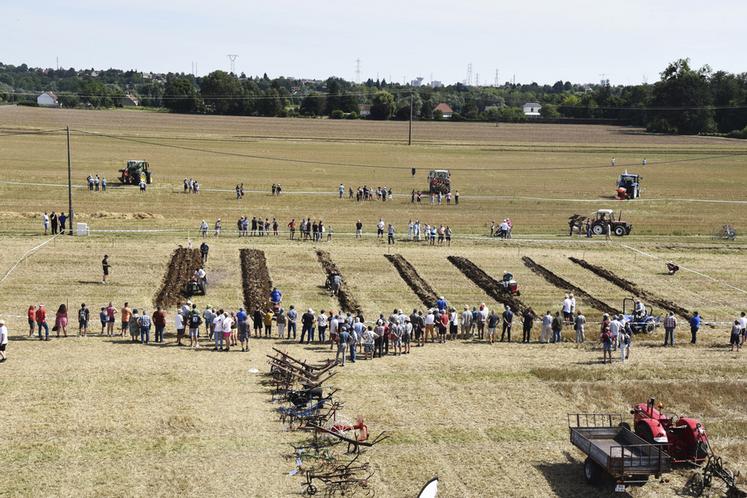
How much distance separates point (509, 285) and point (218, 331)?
1489cm

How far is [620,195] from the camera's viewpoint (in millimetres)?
66812

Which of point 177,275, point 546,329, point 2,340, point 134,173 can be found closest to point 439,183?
point 134,173

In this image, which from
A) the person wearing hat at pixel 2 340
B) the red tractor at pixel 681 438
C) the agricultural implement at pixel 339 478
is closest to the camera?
the agricultural implement at pixel 339 478

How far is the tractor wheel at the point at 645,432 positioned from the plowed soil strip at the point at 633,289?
56.0ft

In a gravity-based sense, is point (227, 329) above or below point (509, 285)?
above

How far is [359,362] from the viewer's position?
84.8 ft

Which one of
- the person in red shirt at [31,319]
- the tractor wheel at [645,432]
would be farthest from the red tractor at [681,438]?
the person in red shirt at [31,319]

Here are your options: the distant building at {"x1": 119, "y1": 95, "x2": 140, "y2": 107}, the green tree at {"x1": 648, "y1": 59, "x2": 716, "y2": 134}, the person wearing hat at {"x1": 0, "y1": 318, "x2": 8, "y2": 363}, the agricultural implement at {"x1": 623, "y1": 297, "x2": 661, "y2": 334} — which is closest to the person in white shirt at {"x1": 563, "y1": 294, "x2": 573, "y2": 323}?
the agricultural implement at {"x1": 623, "y1": 297, "x2": 661, "y2": 334}

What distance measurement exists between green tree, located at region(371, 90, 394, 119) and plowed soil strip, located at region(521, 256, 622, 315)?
364 feet

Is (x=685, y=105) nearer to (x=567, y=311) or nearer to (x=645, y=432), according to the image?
(x=567, y=311)

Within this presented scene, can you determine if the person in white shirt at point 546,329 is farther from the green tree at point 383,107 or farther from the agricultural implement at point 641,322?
the green tree at point 383,107

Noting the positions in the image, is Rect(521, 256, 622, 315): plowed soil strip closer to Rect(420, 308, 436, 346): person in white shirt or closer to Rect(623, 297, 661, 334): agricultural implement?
Rect(623, 297, 661, 334): agricultural implement

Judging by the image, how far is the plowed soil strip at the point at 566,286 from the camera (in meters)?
34.9

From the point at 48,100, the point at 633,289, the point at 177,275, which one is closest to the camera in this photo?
the point at 177,275
